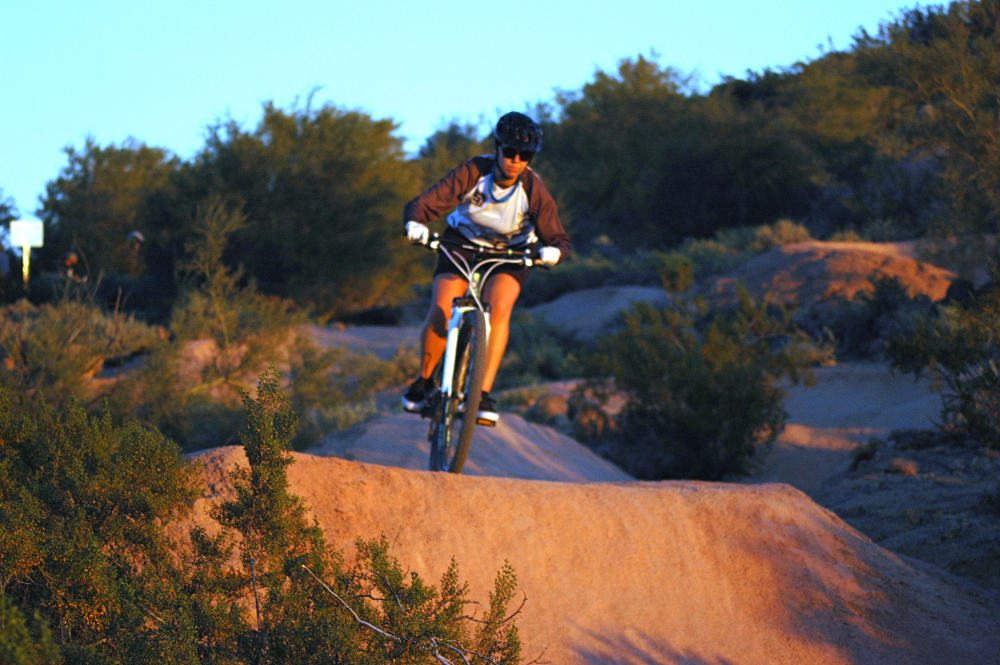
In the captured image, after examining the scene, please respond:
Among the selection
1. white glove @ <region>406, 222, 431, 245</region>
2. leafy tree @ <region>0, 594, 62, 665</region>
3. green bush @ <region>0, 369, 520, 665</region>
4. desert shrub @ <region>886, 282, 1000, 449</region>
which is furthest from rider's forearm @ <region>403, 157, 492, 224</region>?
leafy tree @ <region>0, 594, 62, 665</region>

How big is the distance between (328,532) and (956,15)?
11.0 m

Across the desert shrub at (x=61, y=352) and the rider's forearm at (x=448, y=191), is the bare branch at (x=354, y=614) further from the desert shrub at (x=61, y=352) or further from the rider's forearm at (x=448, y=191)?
the desert shrub at (x=61, y=352)

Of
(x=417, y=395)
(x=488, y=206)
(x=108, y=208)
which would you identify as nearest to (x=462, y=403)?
(x=417, y=395)

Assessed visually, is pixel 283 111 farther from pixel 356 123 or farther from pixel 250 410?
pixel 250 410

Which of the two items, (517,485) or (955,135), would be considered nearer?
(517,485)

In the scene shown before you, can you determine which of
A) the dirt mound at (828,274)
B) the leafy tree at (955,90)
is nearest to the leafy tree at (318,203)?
the dirt mound at (828,274)

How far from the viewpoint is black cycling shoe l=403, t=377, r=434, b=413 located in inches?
234

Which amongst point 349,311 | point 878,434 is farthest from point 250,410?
point 349,311

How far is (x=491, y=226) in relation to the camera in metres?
5.81

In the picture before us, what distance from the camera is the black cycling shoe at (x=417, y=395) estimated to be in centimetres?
595

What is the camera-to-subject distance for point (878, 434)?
965 centimetres

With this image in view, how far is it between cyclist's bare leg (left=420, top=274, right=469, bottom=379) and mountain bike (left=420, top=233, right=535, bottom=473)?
0.25 feet

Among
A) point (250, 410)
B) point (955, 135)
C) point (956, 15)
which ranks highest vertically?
point (956, 15)

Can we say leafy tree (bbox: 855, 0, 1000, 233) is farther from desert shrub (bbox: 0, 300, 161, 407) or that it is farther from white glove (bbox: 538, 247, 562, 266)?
desert shrub (bbox: 0, 300, 161, 407)
